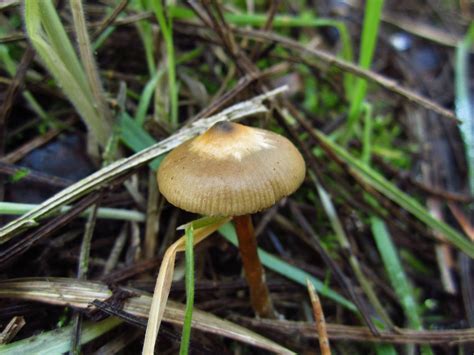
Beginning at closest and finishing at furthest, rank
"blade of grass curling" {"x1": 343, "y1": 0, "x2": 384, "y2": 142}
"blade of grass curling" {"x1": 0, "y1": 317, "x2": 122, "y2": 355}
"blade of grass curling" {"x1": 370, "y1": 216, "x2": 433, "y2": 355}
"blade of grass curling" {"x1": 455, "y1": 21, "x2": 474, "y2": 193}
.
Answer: "blade of grass curling" {"x1": 0, "y1": 317, "x2": 122, "y2": 355} → "blade of grass curling" {"x1": 370, "y1": 216, "x2": 433, "y2": 355} → "blade of grass curling" {"x1": 343, "y1": 0, "x2": 384, "y2": 142} → "blade of grass curling" {"x1": 455, "y1": 21, "x2": 474, "y2": 193}

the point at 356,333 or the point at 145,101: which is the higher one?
the point at 145,101

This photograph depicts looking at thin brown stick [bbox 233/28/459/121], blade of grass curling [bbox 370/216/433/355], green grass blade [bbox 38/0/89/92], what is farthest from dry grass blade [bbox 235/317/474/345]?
green grass blade [bbox 38/0/89/92]

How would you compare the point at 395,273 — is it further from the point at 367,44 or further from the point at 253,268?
the point at 367,44

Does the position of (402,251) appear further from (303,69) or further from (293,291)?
(303,69)

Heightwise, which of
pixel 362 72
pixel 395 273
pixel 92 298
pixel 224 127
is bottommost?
pixel 92 298

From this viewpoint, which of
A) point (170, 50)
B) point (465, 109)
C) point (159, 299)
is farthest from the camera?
point (465, 109)

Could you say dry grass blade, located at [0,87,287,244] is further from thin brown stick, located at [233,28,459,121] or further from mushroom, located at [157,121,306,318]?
thin brown stick, located at [233,28,459,121]

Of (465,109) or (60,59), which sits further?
(465,109)

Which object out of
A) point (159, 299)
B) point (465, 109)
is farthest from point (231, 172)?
point (465, 109)
